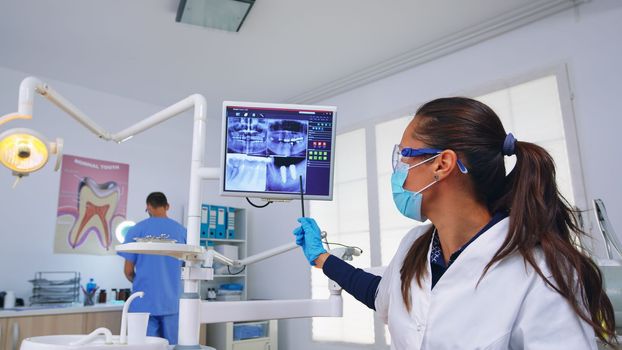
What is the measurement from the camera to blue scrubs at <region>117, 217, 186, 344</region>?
9.97 feet

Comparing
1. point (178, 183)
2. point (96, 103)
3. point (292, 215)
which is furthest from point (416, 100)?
point (96, 103)

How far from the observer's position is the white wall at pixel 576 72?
2.78m

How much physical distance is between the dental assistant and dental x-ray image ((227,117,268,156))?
182 centimetres

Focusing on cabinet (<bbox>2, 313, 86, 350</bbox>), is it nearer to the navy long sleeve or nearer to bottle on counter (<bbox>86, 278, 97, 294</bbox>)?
bottle on counter (<bbox>86, 278, 97, 294</bbox>)

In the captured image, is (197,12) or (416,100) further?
(416,100)

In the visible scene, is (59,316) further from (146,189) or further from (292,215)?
(292,215)

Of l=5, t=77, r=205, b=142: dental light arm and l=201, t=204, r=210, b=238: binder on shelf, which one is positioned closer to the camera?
l=5, t=77, r=205, b=142: dental light arm

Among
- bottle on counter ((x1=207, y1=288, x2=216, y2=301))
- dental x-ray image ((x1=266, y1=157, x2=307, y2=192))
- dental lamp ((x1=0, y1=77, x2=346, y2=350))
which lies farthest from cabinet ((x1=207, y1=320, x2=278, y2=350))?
dental x-ray image ((x1=266, y1=157, x2=307, y2=192))

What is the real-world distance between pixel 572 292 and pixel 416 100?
2983mm

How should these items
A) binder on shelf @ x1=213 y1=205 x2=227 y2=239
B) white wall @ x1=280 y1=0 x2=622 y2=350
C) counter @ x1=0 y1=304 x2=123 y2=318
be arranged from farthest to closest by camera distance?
binder on shelf @ x1=213 y1=205 x2=227 y2=239 → counter @ x1=0 y1=304 x2=123 y2=318 → white wall @ x1=280 y1=0 x2=622 y2=350

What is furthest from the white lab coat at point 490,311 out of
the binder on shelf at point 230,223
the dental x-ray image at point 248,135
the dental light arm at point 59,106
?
the binder on shelf at point 230,223

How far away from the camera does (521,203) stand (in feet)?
3.41

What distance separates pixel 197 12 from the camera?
2951mm

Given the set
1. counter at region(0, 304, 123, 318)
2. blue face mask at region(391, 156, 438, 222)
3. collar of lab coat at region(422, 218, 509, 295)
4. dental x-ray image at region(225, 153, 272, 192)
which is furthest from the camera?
counter at region(0, 304, 123, 318)
